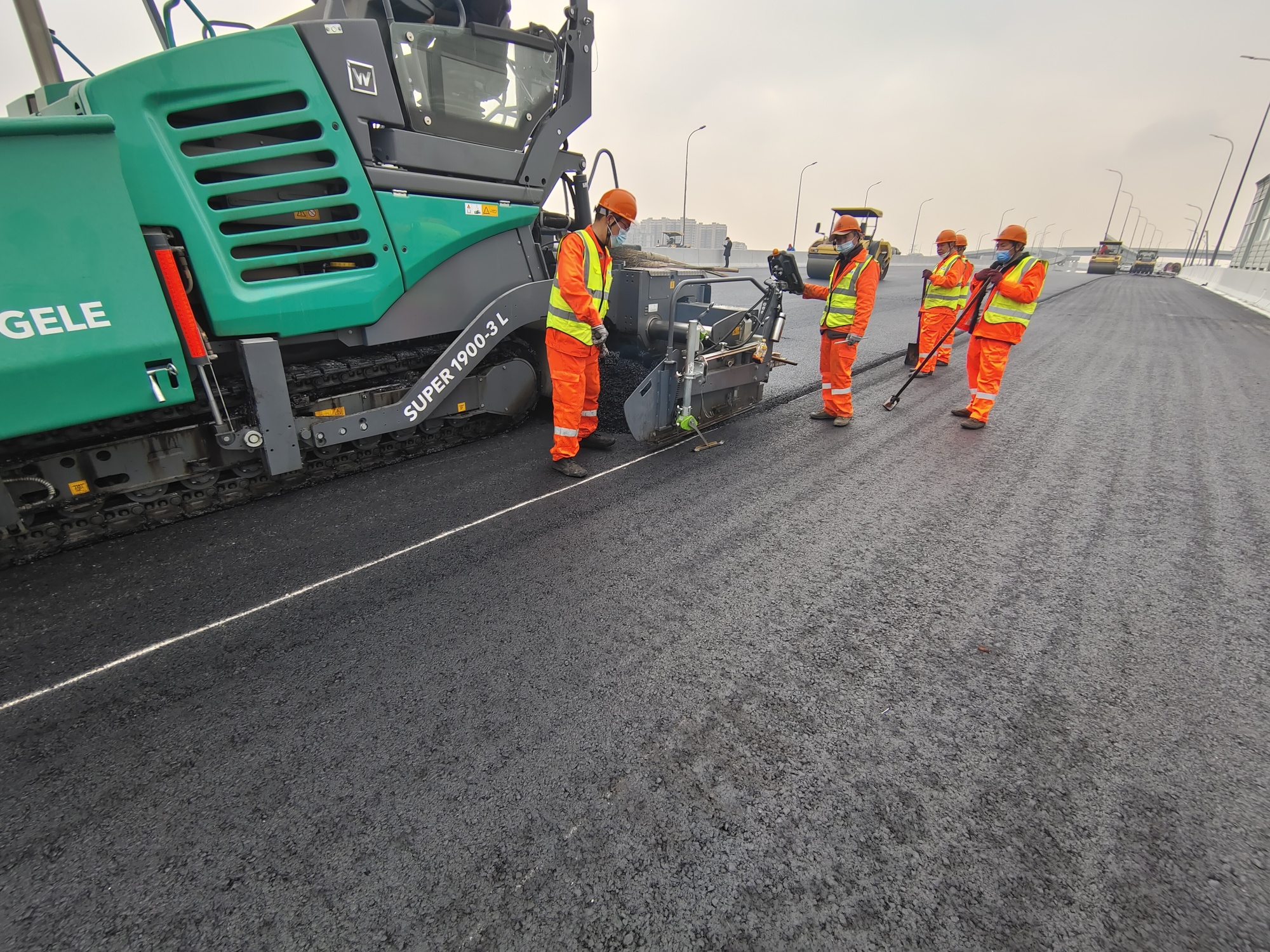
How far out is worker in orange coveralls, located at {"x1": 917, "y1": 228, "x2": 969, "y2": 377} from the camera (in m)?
7.11

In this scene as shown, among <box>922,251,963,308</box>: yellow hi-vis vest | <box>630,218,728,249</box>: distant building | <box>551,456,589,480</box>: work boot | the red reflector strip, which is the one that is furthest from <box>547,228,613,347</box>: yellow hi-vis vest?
<box>630,218,728,249</box>: distant building

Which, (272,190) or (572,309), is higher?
(272,190)

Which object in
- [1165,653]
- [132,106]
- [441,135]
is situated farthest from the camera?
[441,135]

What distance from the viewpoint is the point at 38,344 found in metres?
2.44

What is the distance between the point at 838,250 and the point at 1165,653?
4.00 meters

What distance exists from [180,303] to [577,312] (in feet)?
6.98

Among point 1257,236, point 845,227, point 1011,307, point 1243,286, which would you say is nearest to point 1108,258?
point 1257,236

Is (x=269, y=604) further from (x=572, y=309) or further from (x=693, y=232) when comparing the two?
(x=693, y=232)

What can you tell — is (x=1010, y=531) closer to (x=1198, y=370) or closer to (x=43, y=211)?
(x=43, y=211)

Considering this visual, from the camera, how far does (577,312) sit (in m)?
3.84

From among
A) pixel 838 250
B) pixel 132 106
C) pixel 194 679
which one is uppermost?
pixel 132 106

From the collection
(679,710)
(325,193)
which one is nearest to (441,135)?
(325,193)

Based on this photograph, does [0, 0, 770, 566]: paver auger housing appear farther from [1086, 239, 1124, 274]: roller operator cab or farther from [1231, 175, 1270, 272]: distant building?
[1231, 175, 1270, 272]: distant building

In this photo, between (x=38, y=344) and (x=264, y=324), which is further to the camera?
(x=264, y=324)
